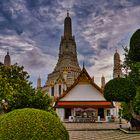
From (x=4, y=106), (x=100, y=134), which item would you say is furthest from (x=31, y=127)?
(x=4, y=106)

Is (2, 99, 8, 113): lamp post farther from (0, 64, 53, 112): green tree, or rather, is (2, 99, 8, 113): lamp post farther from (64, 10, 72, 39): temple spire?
(64, 10, 72, 39): temple spire

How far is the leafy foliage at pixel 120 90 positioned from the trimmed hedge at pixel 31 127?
10.8 metres

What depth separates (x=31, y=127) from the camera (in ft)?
Answer: 28.6

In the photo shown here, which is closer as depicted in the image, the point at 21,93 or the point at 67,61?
the point at 21,93

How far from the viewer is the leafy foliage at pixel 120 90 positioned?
63.3 ft

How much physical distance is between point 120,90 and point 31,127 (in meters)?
11.4

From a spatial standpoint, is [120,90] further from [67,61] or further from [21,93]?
[67,61]

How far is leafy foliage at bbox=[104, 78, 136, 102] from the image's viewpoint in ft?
63.3

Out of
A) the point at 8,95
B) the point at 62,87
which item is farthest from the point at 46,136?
the point at 62,87

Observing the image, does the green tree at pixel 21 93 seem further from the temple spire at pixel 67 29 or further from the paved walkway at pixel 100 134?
the temple spire at pixel 67 29

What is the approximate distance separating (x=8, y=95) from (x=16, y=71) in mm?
6300

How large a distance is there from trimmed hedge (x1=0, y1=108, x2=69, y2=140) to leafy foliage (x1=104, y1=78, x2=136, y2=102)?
10843mm

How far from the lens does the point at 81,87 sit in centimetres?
4156

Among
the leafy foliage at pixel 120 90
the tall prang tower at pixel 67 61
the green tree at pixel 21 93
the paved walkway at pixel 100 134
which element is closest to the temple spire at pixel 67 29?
the tall prang tower at pixel 67 61
